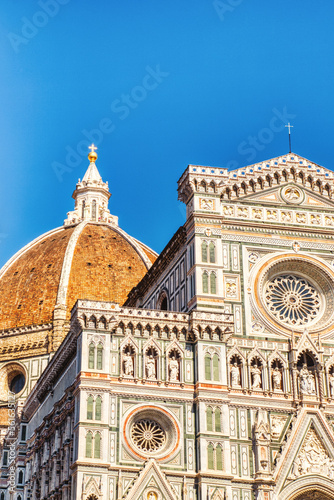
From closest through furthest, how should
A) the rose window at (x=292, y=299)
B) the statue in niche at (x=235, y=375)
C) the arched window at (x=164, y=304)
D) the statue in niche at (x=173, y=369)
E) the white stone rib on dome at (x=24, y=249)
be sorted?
the statue in niche at (x=173, y=369), the statue in niche at (x=235, y=375), the rose window at (x=292, y=299), the arched window at (x=164, y=304), the white stone rib on dome at (x=24, y=249)

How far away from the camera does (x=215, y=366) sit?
3719cm

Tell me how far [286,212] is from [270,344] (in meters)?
6.17

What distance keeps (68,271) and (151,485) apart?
34691 mm

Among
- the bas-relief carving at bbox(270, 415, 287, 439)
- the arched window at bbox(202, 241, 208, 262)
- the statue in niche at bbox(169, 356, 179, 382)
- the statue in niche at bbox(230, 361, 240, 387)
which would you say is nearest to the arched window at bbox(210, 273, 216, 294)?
the arched window at bbox(202, 241, 208, 262)

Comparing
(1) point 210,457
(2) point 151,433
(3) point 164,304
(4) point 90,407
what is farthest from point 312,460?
(3) point 164,304

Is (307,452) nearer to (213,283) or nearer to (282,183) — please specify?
(213,283)

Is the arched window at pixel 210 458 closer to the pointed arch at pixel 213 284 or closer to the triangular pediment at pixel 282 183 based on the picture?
the pointed arch at pixel 213 284

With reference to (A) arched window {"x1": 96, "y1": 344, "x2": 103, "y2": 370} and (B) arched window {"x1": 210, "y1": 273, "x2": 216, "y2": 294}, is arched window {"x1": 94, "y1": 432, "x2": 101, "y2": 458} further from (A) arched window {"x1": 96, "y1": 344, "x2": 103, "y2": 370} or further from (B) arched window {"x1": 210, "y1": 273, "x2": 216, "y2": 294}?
(B) arched window {"x1": 210, "y1": 273, "x2": 216, "y2": 294}

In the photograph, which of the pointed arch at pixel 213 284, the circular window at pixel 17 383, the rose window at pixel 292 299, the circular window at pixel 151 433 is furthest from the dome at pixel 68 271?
the circular window at pixel 151 433

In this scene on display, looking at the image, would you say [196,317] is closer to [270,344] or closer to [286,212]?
[270,344]

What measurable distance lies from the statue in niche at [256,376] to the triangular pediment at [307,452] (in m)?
1.98

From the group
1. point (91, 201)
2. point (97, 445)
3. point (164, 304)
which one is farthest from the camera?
point (91, 201)

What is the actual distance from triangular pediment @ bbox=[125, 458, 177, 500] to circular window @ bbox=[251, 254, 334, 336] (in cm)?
768

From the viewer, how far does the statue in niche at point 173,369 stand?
36844 millimetres
